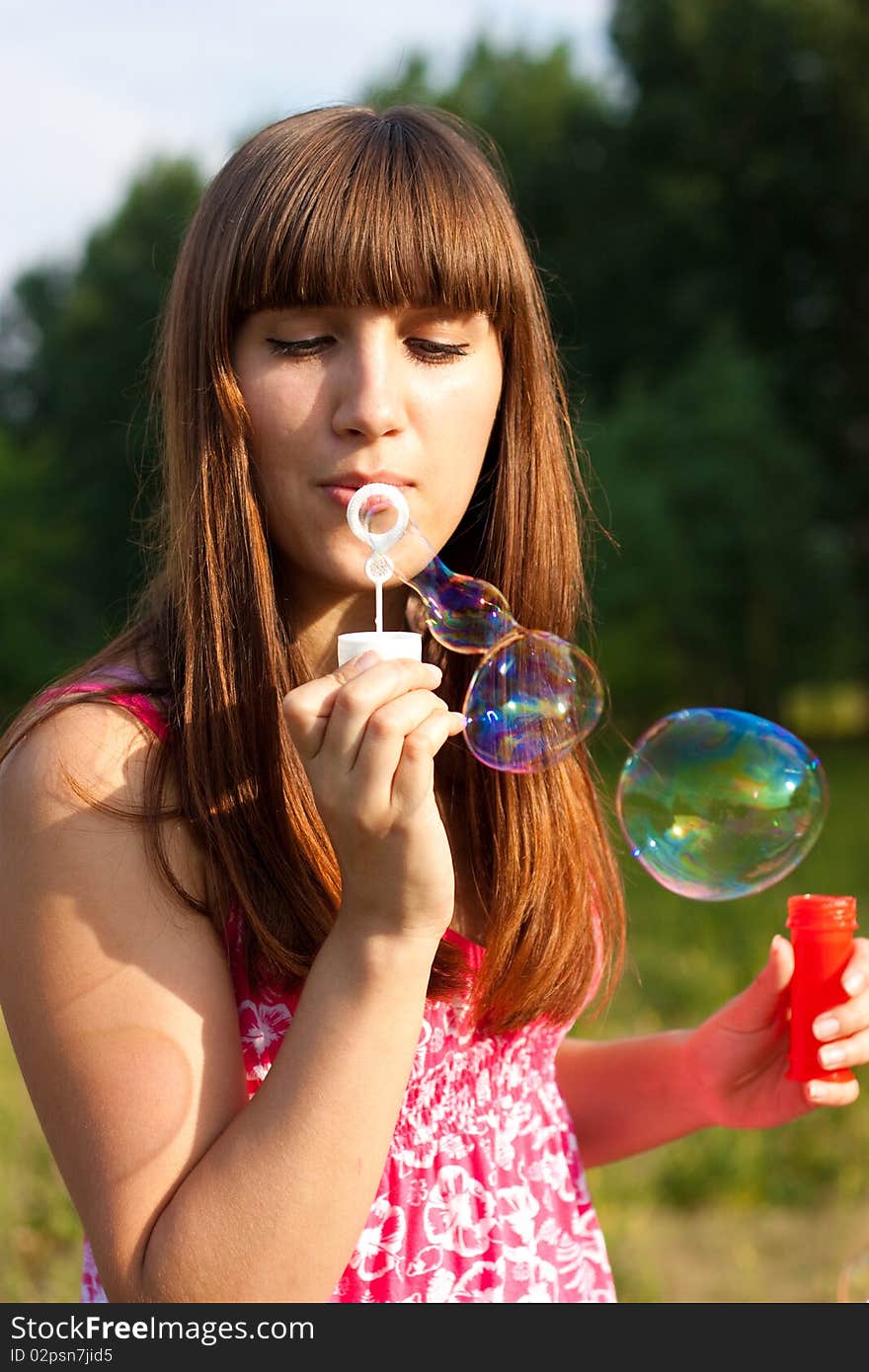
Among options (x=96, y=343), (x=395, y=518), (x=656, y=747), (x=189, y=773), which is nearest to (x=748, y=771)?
(x=656, y=747)

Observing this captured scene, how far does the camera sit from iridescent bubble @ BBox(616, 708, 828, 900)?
1.84m

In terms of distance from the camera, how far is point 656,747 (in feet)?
6.25

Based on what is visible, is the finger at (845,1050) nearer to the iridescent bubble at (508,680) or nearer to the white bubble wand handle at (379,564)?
the iridescent bubble at (508,680)

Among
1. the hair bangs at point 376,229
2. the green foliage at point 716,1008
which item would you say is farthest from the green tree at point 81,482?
the hair bangs at point 376,229

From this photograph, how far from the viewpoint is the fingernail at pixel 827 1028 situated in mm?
1533

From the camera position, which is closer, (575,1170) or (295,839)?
(295,839)

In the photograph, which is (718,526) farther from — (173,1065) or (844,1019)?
(173,1065)

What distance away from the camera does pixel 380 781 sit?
44.9 inches

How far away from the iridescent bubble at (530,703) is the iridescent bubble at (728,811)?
162 mm

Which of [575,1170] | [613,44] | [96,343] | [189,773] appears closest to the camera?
[189,773]

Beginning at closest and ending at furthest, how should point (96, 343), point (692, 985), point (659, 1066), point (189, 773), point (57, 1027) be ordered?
point (57, 1027) < point (189, 773) < point (659, 1066) < point (692, 985) < point (96, 343)

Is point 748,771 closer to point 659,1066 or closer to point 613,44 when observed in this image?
point 659,1066

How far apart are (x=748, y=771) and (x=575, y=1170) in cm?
58

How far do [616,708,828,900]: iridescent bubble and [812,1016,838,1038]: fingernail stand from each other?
1.00ft
